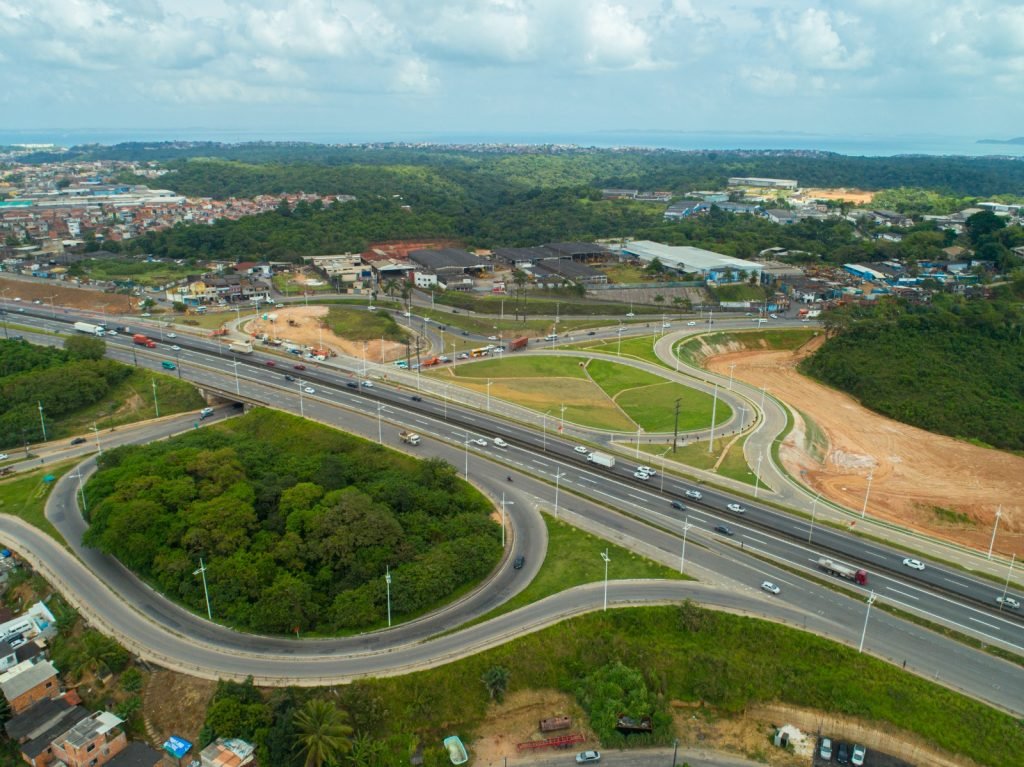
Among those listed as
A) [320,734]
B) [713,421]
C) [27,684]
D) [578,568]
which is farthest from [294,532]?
[713,421]

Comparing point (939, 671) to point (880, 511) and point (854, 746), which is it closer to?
point (854, 746)

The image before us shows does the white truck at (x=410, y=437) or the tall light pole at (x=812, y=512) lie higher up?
the white truck at (x=410, y=437)

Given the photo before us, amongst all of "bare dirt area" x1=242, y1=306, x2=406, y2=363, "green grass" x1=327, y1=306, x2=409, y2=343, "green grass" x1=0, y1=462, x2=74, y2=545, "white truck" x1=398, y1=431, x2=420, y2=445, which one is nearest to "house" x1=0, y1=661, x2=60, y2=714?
"green grass" x1=0, y1=462, x2=74, y2=545

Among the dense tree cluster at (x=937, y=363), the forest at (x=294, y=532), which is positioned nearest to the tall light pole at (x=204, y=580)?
the forest at (x=294, y=532)

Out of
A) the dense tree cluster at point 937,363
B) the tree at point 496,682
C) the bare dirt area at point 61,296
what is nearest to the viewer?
the tree at point 496,682

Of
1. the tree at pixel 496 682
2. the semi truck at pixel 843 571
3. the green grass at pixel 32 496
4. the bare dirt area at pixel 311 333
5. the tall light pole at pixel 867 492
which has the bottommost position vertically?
the green grass at pixel 32 496

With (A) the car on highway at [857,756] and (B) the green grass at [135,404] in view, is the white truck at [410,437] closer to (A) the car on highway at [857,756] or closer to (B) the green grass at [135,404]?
(B) the green grass at [135,404]

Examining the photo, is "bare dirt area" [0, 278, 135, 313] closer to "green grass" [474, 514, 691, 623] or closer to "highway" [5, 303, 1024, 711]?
"highway" [5, 303, 1024, 711]
